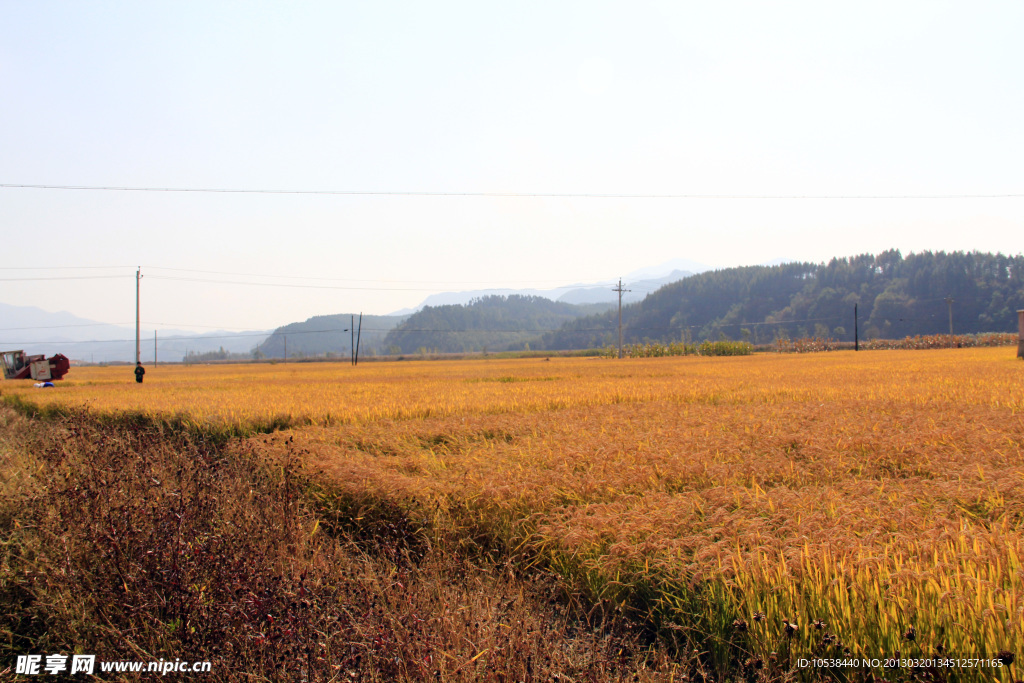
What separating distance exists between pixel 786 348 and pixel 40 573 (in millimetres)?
81485

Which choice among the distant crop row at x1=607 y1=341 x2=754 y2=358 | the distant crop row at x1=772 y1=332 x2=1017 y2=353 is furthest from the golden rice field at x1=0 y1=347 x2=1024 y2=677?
the distant crop row at x1=772 y1=332 x2=1017 y2=353

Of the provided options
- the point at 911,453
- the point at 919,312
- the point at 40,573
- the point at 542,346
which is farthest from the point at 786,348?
the point at 542,346

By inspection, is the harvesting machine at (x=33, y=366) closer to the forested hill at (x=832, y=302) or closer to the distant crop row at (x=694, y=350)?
the distant crop row at (x=694, y=350)

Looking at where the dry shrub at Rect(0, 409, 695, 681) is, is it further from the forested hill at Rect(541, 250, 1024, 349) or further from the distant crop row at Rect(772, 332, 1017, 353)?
the forested hill at Rect(541, 250, 1024, 349)

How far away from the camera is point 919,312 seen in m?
145

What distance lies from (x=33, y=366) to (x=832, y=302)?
169542 mm

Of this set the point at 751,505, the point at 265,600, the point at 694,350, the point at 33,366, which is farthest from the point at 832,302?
the point at 265,600

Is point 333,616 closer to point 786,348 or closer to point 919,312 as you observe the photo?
point 786,348
